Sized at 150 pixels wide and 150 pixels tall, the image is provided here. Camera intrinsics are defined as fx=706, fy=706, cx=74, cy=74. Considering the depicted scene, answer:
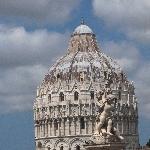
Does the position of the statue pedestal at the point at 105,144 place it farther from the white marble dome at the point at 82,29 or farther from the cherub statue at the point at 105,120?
the white marble dome at the point at 82,29

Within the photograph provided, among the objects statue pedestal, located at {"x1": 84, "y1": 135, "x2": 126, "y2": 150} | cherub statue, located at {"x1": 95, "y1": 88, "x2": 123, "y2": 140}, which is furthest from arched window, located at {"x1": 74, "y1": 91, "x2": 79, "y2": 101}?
statue pedestal, located at {"x1": 84, "y1": 135, "x2": 126, "y2": 150}

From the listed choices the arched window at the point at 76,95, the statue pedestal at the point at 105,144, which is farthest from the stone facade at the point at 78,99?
the statue pedestal at the point at 105,144

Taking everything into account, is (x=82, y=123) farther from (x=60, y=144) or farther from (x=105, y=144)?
(x=105, y=144)

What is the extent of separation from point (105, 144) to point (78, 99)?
113 metres

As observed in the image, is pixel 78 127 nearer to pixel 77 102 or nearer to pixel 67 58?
pixel 77 102

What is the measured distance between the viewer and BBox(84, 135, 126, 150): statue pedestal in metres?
19.9

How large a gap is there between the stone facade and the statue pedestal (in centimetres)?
10876

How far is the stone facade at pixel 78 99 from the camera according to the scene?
131 meters

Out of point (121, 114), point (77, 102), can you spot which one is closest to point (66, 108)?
point (77, 102)

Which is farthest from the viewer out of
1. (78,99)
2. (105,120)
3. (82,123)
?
(78,99)

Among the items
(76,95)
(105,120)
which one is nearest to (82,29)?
(76,95)

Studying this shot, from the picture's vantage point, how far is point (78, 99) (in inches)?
5221

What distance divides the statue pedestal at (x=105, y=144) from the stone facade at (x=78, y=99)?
357 ft

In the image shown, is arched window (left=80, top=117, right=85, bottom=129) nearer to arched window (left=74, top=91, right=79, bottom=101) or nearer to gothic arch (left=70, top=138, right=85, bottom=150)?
gothic arch (left=70, top=138, right=85, bottom=150)
